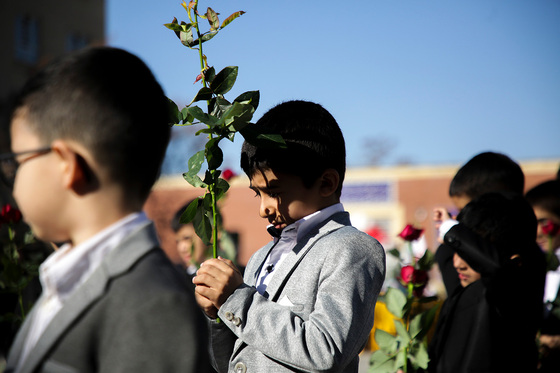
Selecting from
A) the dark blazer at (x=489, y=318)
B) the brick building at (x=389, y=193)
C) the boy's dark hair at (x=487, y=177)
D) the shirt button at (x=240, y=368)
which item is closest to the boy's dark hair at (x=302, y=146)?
the shirt button at (x=240, y=368)

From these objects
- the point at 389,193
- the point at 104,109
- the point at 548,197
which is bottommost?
the point at 389,193

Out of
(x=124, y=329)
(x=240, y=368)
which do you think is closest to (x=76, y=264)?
(x=124, y=329)

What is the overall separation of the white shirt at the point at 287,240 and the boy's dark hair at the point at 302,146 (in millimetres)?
109

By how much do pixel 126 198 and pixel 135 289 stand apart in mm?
198

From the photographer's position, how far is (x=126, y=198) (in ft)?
3.86

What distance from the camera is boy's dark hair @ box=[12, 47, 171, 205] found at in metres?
1.13

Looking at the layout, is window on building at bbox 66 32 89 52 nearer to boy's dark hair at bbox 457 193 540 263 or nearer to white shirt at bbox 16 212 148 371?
boy's dark hair at bbox 457 193 540 263

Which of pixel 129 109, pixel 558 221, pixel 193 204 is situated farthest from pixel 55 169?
pixel 558 221

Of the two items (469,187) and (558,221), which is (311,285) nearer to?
(469,187)

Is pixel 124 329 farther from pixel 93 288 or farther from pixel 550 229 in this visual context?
pixel 550 229

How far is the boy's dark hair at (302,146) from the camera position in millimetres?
1964

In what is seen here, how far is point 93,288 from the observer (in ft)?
3.56

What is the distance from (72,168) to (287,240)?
1.05m

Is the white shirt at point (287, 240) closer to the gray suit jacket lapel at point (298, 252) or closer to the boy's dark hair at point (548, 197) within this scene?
the gray suit jacket lapel at point (298, 252)
